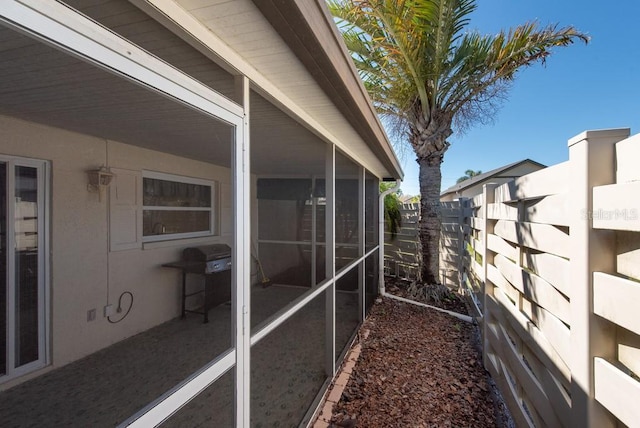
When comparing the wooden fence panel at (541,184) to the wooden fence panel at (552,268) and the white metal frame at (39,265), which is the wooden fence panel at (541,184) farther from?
the white metal frame at (39,265)

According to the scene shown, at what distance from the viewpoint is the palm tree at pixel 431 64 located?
4285 millimetres

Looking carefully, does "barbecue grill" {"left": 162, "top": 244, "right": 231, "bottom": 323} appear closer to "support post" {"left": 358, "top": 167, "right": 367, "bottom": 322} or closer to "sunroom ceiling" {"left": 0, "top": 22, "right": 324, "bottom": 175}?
"sunroom ceiling" {"left": 0, "top": 22, "right": 324, "bottom": 175}

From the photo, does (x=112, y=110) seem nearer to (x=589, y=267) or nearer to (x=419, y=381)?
(x=589, y=267)

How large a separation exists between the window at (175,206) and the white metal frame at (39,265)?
84cm

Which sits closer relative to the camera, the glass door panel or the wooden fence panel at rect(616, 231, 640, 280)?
the wooden fence panel at rect(616, 231, 640, 280)

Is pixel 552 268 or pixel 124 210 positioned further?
pixel 124 210

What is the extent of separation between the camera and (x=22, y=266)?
2561mm

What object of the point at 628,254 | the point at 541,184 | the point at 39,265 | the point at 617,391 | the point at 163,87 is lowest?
the point at 617,391

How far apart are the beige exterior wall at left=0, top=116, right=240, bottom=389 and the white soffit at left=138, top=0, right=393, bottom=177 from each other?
1.22 meters

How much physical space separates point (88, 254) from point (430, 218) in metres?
5.65

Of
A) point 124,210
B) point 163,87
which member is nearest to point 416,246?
point 124,210

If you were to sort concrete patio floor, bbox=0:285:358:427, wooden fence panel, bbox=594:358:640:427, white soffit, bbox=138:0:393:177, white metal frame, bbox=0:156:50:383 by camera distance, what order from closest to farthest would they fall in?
1. wooden fence panel, bbox=594:358:640:427
2. white soffit, bbox=138:0:393:177
3. concrete patio floor, bbox=0:285:358:427
4. white metal frame, bbox=0:156:50:383

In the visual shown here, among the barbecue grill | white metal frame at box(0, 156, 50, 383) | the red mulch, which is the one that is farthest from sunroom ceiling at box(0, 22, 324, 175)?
the red mulch

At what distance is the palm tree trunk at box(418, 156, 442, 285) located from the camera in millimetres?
5965
